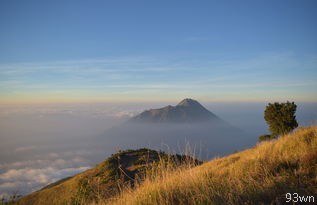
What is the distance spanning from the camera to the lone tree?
43.1 meters

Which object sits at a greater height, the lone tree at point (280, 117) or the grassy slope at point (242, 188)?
the grassy slope at point (242, 188)

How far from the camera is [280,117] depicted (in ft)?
145

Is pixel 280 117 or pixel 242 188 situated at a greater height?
pixel 242 188

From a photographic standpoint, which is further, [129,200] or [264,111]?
[264,111]

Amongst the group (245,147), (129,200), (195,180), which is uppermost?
(195,180)

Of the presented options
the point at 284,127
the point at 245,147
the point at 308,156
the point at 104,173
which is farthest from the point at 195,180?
the point at 284,127

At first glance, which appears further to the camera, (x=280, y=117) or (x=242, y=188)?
(x=280, y=117)

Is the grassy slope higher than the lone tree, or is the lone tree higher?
the grassy slope

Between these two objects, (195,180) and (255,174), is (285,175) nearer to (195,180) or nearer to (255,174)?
(255,174)

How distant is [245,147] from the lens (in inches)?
674

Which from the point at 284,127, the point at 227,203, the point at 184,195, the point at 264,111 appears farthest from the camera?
the point at 264,111

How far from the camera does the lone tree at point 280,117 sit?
141 ft

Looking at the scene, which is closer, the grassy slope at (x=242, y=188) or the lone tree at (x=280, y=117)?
the grassy slope at (x=242, y=188)

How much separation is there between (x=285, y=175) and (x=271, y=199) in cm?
140
